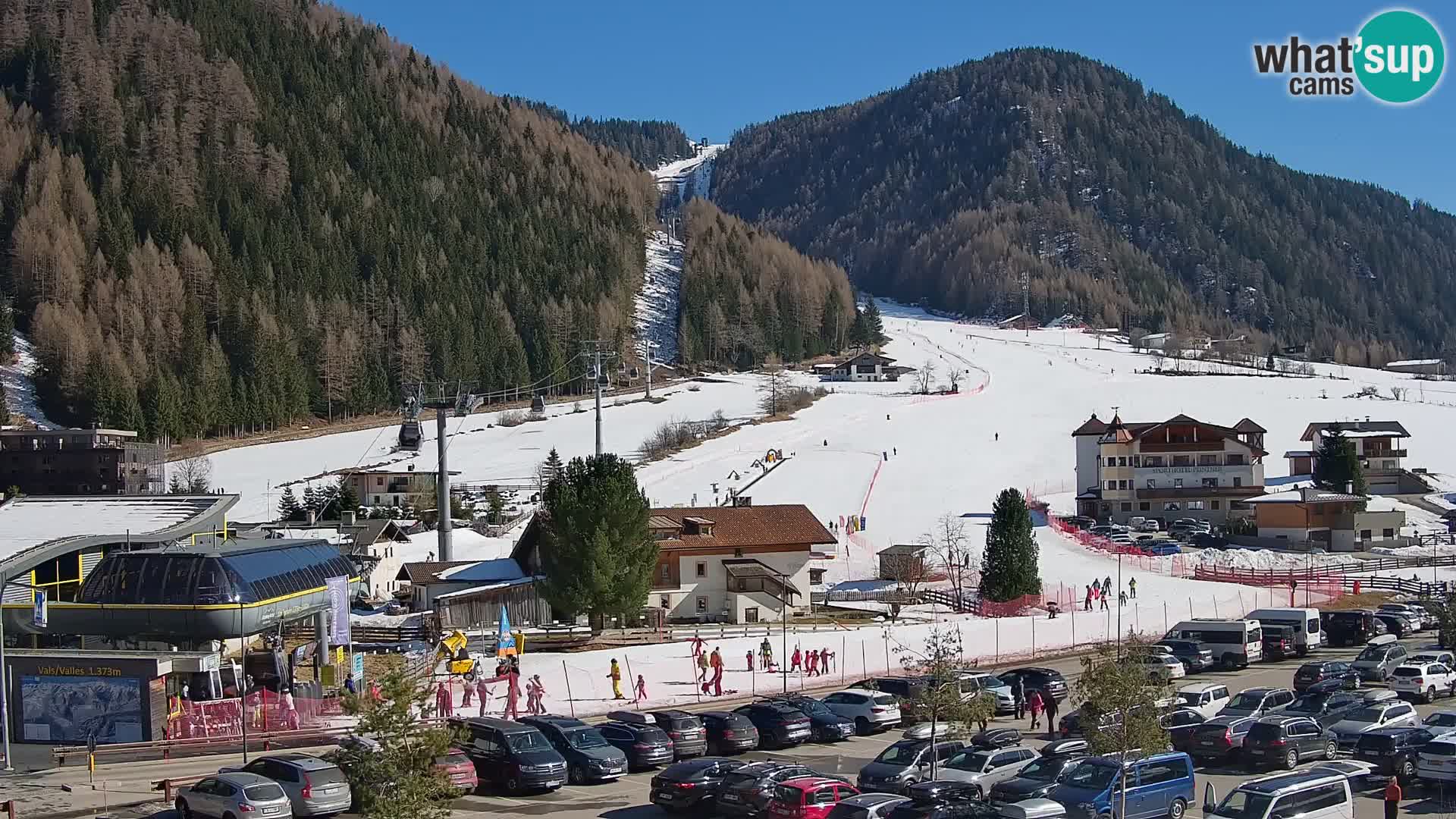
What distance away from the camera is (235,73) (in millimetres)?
176500

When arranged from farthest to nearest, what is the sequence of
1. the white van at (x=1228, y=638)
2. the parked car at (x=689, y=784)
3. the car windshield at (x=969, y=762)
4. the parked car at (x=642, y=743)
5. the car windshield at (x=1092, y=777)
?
the white van at (x=1228, y=638) < the parked car at (x=642, y=743) < the car windshield at (x=969, y=762) < the parked car at (x=689, y=784) < the car windshield at (x=1092, y=777)

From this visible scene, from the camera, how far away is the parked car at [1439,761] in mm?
21078

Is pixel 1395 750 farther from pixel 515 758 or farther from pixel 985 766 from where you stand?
pixel 515 758

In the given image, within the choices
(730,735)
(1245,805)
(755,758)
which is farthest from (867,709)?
(1245,805)

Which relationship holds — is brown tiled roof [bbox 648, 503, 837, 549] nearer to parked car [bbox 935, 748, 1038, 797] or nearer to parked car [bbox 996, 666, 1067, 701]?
parked car [bbox 996, 666, 1067, 701]

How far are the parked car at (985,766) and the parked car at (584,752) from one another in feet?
17.8

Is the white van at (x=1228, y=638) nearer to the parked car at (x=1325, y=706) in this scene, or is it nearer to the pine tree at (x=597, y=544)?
the parked car at (x=1325, y=706)

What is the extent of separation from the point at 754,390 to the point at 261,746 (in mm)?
101872

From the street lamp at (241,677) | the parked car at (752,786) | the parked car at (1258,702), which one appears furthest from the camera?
the parked car at (1258,702)

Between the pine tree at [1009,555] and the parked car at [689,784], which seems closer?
the parked car at [689,784]

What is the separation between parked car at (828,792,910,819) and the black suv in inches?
679

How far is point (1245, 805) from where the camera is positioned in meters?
18.0

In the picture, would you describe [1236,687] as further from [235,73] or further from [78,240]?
[235,73]

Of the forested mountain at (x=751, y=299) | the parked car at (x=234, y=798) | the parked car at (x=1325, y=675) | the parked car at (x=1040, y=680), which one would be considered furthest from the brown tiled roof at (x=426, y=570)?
the forested mountain at (x=751, y=299)
